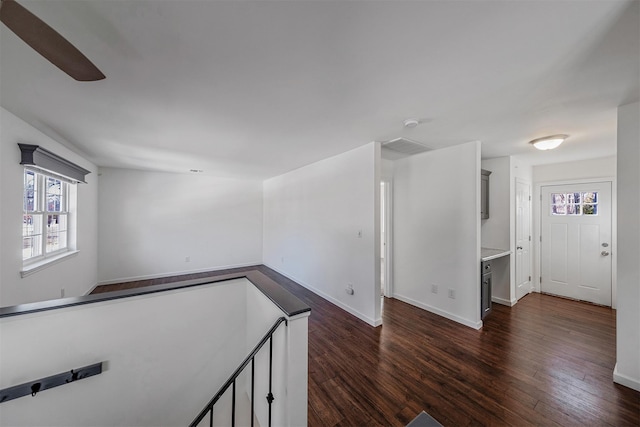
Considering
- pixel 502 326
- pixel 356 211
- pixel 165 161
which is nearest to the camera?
pixel 502 326

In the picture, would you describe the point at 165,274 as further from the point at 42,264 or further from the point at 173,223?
the point at 42,264

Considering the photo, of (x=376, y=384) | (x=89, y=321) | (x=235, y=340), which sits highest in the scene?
(x=89, y=321)

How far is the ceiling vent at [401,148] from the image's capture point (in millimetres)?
3066

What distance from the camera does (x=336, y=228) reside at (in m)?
3.78

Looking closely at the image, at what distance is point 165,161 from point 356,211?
11.7ft

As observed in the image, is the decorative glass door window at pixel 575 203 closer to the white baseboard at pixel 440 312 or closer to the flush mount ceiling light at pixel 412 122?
the white baseboard at pixel 440 312

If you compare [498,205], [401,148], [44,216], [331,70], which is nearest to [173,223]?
[44,216]

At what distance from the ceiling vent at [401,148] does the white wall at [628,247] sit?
5.79 feet

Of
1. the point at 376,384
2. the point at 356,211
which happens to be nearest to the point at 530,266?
the point at 356,211

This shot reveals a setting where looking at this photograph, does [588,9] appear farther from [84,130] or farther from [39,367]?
[84,130]

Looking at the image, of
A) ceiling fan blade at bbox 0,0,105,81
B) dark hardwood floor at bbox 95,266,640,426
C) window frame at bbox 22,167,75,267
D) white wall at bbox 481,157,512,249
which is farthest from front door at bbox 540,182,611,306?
window frame at bbox 22,167,75,267

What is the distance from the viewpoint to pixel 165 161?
418 centimetres

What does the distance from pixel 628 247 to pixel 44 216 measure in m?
6.30

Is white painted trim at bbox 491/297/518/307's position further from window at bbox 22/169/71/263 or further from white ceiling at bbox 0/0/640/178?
window at bbox 22/169/71/263
